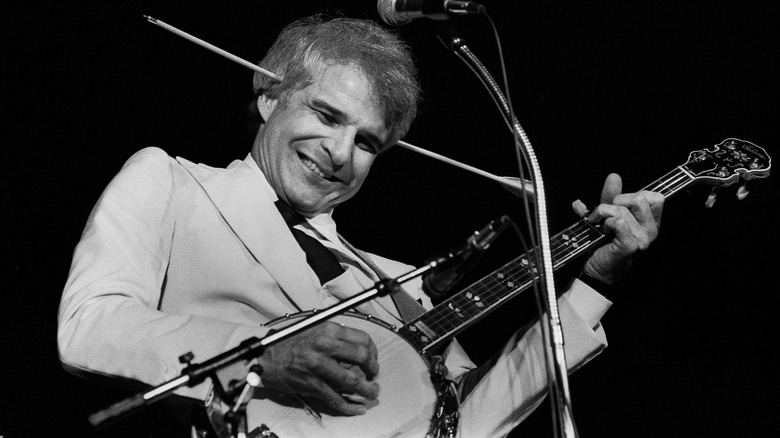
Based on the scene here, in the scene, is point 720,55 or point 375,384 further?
point 720,55

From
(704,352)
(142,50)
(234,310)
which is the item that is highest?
(142,50)

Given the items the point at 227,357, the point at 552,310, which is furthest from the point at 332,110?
the point at 227,357

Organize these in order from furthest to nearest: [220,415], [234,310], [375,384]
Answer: [234,310]
[375,384]
[220,415]

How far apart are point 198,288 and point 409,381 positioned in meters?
0.70

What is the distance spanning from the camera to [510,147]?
A: 3211mm

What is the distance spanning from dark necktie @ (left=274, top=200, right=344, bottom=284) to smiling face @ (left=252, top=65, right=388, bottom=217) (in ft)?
0.14

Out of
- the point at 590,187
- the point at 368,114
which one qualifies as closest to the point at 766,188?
the point at 590,187

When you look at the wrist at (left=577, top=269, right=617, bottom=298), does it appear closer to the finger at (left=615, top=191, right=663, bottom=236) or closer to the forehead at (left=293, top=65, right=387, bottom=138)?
the finger at (left=615, top=191, right=663, bottom=236)

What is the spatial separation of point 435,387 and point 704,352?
147 cm

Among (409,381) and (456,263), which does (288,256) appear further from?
(456,263)

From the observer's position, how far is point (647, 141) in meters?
3.02

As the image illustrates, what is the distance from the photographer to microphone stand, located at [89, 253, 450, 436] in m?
1.17

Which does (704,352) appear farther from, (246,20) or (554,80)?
(246,20)

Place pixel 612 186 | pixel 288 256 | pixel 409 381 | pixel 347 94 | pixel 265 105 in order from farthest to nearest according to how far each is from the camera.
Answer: pixel 265 105 < pixel 347 94 < pixel 612 186 < pixel 288 256 < pixel 409 381
